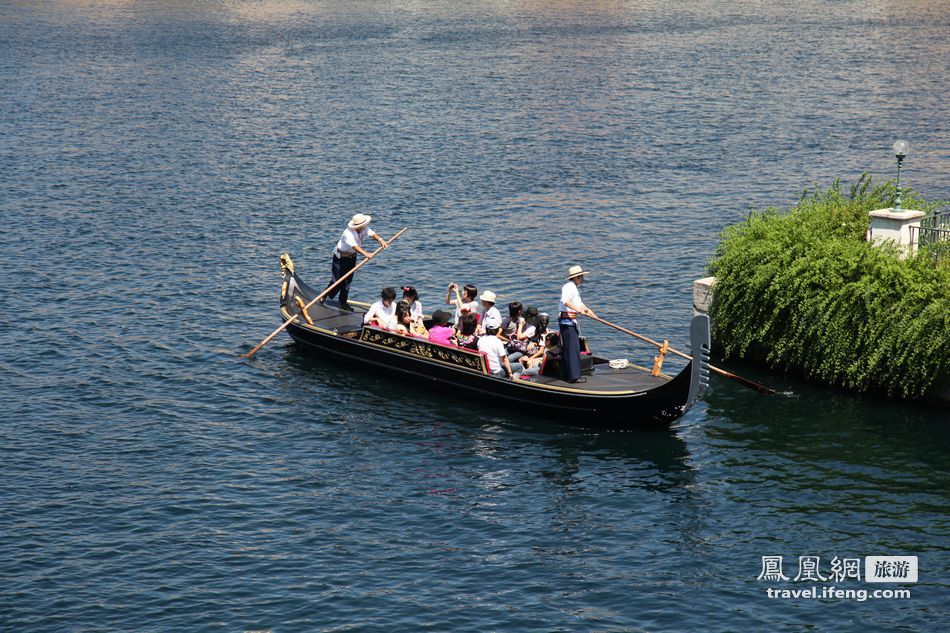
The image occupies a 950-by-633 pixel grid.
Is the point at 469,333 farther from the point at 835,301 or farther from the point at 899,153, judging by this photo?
the point at 899,153

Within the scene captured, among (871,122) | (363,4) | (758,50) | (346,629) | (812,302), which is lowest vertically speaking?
(346,629)

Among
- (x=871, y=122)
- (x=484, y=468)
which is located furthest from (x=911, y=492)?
(x=871, y=122)

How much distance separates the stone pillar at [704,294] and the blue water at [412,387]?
1.92m

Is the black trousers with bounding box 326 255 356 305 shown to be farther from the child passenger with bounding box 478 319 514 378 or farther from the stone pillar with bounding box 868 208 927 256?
the stone pillar with bounding box 868 208 927 256

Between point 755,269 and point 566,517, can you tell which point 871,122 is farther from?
point 566,517

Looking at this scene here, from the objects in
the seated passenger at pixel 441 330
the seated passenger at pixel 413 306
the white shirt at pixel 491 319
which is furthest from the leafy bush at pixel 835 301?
the seated passenger at pixel 413 306

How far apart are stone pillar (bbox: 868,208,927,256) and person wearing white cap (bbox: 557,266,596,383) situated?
6788 mm

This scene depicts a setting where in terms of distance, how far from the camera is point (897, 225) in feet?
88.0

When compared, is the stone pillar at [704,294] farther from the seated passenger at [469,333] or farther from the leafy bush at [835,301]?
the seated passenger at [469,333]

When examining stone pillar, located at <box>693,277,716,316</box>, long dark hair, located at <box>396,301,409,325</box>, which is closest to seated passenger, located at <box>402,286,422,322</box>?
long dark hair, located at <box>396,301,409,325</box>

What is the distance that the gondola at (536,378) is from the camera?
24.6m

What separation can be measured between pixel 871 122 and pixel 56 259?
37787 mm

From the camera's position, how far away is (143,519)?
869 inches

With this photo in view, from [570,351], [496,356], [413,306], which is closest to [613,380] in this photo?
[570,351]
